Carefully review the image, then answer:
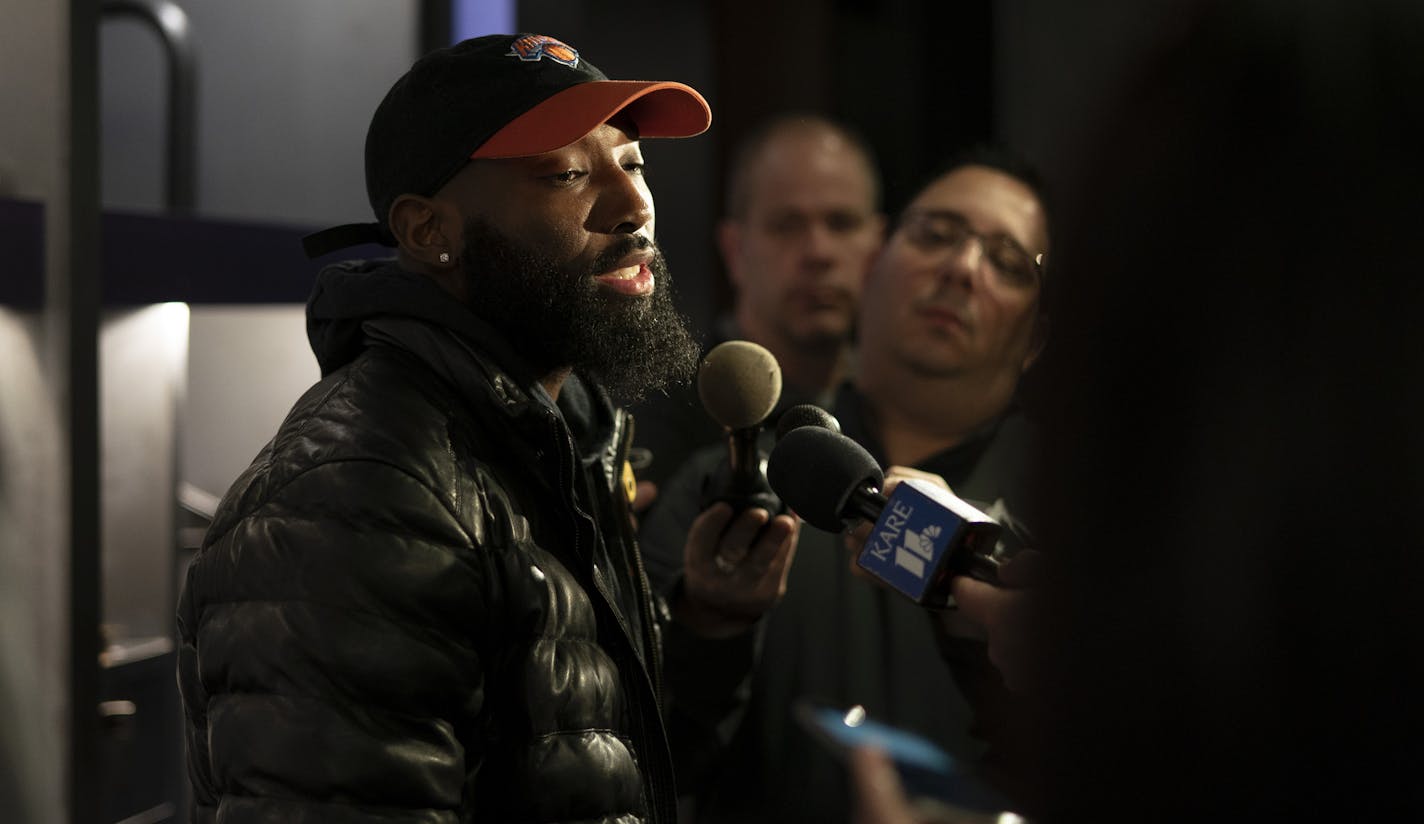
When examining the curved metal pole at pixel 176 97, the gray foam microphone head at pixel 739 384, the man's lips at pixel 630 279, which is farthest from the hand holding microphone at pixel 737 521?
the curved metal pole at pixel 176 97

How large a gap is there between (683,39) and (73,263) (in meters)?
1.95

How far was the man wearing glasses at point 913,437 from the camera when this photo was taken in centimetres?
218

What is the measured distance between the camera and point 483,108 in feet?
4.75

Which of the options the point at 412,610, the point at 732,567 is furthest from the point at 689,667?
the point at 412,610

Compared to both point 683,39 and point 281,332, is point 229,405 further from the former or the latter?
point 683,39

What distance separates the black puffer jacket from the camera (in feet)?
3.84

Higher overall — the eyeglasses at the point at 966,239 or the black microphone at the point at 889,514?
the eyeglasses at the point at 966,239

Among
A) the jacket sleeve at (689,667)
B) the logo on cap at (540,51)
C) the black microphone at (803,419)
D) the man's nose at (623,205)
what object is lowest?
the jacket sleeve at (689,667)

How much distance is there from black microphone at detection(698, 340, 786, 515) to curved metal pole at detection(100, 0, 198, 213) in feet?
6.11

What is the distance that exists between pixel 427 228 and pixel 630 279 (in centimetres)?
23

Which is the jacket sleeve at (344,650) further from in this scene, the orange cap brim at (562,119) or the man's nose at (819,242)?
the man's nose at (819,242)

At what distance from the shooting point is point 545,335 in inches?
59.2

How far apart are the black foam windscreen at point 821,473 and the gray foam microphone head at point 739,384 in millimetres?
195

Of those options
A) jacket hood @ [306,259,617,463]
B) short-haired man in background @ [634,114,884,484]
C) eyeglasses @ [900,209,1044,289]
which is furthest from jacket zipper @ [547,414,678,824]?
short-haired man in background @ [634,114,884,484]
